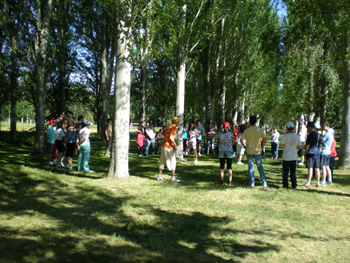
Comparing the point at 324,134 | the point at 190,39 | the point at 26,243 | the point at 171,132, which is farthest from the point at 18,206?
the point at 190,39

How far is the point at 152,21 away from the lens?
10031 millimetres

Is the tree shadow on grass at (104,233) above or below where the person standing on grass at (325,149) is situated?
below

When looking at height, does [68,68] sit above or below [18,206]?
above

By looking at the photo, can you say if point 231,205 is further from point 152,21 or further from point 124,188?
point 152,21

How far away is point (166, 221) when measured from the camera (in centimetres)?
547

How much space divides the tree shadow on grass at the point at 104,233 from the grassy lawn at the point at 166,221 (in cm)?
1

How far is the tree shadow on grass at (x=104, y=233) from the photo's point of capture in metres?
4.02

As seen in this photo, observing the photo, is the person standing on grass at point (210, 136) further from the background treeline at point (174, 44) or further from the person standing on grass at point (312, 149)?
the person standing on grass at point (312, 149)

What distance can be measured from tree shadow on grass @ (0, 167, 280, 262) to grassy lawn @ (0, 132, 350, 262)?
1 centimetres

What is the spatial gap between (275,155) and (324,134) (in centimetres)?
816

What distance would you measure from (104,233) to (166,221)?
1.21 meters

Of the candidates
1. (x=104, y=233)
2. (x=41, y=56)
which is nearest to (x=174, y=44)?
(x=41, y=56)

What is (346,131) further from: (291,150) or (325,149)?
(291,150)

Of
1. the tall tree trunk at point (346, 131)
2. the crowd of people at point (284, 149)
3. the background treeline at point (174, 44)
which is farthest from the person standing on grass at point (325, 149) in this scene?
Result: the background treeline at point (174, 44)
